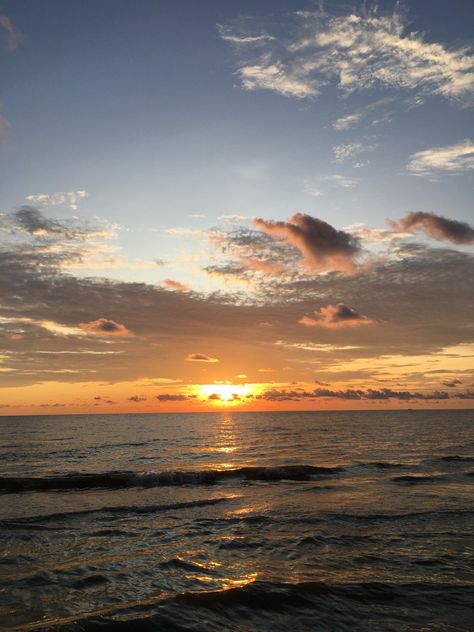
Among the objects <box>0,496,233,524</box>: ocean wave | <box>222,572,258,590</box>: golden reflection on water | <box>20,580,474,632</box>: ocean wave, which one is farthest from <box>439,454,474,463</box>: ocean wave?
<box>222,572,258,590</box>: golden reflection on water

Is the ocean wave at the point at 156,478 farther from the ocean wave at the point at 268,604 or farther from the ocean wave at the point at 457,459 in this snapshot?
the ocean wave at the point at 268,604

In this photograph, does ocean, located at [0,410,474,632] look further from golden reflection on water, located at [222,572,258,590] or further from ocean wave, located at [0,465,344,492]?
ocean wave, located at [0,465,344,492]

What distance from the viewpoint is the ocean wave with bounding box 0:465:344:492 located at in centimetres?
3428

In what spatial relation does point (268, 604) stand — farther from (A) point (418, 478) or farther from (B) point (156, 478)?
(A) point (418, 478)

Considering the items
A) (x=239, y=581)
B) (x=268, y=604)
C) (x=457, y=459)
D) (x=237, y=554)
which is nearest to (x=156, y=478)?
(x=237, y=554)

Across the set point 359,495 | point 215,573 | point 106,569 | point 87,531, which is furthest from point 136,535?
point 359,495

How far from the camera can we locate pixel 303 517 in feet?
74.4

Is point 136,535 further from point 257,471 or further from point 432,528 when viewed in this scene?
point 257,471

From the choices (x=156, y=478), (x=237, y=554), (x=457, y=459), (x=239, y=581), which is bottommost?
(x=457, y=459)

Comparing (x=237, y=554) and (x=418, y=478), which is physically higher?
(x=237, y=554)

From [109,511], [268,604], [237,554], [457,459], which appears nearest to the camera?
[268,604]

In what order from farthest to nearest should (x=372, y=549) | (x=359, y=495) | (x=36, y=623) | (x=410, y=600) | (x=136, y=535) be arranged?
(x=359, y=495), (x=136, y=535), (x=372, y=549), (x=410, y=600), (x=36, y=623)

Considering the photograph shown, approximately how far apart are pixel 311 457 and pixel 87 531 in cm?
3606

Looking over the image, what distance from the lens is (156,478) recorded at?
120 ft
